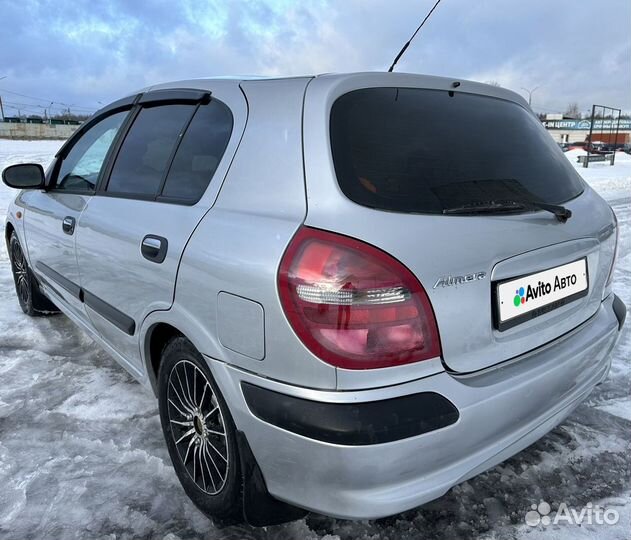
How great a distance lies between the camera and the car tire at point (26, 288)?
13.1ft

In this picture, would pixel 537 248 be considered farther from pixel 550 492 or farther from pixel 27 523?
pixel 27 523

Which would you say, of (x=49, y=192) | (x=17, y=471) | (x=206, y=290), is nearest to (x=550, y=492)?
(x=206, y=290)

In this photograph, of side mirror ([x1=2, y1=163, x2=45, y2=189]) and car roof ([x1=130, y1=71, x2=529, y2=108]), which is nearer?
car roof ([x1=130, y1=71, x2=529, y2=108])

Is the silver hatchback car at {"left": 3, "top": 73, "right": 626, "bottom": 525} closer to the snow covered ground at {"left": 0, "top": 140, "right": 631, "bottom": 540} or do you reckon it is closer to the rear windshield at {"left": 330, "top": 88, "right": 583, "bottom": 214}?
the rear windshield at {"left": 330, "top": 88, "right": 583, "bottom": 214}

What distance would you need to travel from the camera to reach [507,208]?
1684mm

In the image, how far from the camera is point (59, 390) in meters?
2.93

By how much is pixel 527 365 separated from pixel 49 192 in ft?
10.0

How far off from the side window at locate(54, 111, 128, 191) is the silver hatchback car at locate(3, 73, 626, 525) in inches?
26.7

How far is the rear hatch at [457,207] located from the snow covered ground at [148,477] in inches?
28.6

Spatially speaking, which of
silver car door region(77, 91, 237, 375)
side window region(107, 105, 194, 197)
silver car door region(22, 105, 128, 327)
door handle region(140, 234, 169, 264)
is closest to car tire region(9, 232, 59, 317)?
silver car door region(22, 105, 128, 327)

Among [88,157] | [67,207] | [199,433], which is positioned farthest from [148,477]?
[88,157]

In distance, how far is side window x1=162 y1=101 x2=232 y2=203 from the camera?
1.93 m

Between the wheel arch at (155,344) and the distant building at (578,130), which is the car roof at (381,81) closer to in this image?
the wheel arch at (155,344)

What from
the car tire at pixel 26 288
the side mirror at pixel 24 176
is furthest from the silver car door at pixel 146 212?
the car tire at pixel 26 288
